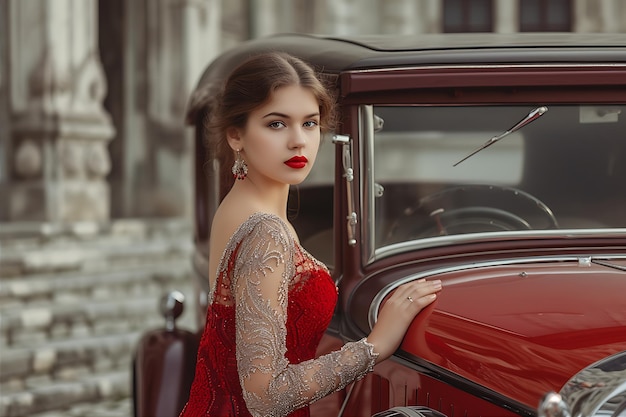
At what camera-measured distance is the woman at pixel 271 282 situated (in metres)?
2.06

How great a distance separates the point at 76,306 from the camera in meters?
7.02

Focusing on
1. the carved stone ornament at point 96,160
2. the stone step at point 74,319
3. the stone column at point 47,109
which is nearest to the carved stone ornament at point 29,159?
the stone column at point 47,109

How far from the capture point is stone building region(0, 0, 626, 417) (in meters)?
6.51

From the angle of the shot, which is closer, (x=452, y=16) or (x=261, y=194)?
(x=261, y=194)

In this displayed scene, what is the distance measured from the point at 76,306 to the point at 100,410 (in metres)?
1.18

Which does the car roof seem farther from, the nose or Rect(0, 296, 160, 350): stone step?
Rect(0, 296, 160, 350): stone step

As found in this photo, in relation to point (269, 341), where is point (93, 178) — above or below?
below

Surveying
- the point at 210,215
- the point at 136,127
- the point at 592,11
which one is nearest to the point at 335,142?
the point at 210,215

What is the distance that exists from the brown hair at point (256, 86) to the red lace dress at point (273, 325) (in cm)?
23

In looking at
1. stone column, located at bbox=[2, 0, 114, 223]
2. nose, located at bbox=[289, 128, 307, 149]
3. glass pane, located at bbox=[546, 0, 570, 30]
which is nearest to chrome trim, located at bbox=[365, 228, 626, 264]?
nose, located at bbox=[289, 128, 307, 149]

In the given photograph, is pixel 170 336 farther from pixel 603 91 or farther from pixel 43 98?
pixel 43 98

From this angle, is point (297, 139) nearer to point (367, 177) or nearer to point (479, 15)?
point (367, 177)

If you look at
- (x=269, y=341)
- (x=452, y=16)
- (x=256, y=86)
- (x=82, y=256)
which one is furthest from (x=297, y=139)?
(x=452, y=16)

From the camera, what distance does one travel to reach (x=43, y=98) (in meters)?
8.83
